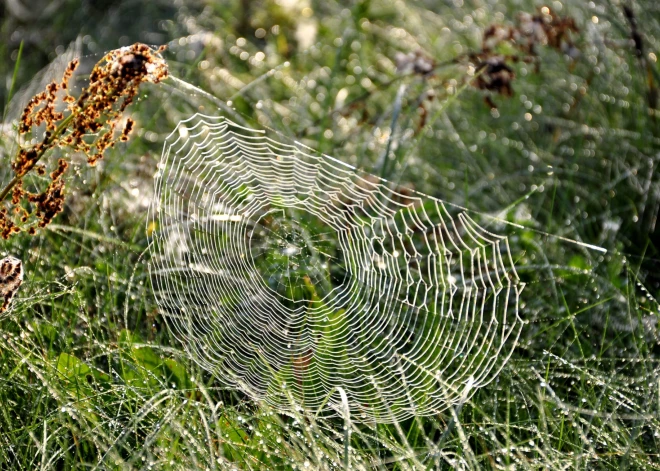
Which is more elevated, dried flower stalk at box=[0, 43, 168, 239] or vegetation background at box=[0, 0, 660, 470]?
dried flower stalk at box=[0, 43, 168, 239]

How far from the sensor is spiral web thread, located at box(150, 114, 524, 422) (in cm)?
215

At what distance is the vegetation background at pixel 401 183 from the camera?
6.16 ft

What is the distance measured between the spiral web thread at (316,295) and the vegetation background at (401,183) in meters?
0.08

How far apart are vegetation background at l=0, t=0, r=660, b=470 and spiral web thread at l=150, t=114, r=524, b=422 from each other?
0.08 m

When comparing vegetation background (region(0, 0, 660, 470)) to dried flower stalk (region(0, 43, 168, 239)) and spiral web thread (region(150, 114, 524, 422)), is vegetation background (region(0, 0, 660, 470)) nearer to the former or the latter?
spiral web thread (region(150, 114, 524, 422))

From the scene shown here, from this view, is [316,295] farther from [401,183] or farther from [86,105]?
[401,183]

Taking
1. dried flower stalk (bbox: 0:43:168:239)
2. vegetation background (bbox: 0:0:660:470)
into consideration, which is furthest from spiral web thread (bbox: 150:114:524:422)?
dried flower stalk (bbox: 0:43:168:239)

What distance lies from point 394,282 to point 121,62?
1130mm

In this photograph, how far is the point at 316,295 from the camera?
8.14ft

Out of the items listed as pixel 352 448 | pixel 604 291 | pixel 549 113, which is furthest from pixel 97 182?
pixel 549 113

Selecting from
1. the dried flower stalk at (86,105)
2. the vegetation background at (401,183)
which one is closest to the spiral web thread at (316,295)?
the vegetation background at (401,183)

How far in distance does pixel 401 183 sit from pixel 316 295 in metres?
1.13

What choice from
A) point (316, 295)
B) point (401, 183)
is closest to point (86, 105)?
point (316, 295)

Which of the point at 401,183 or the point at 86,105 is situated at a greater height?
the point at 86,105
